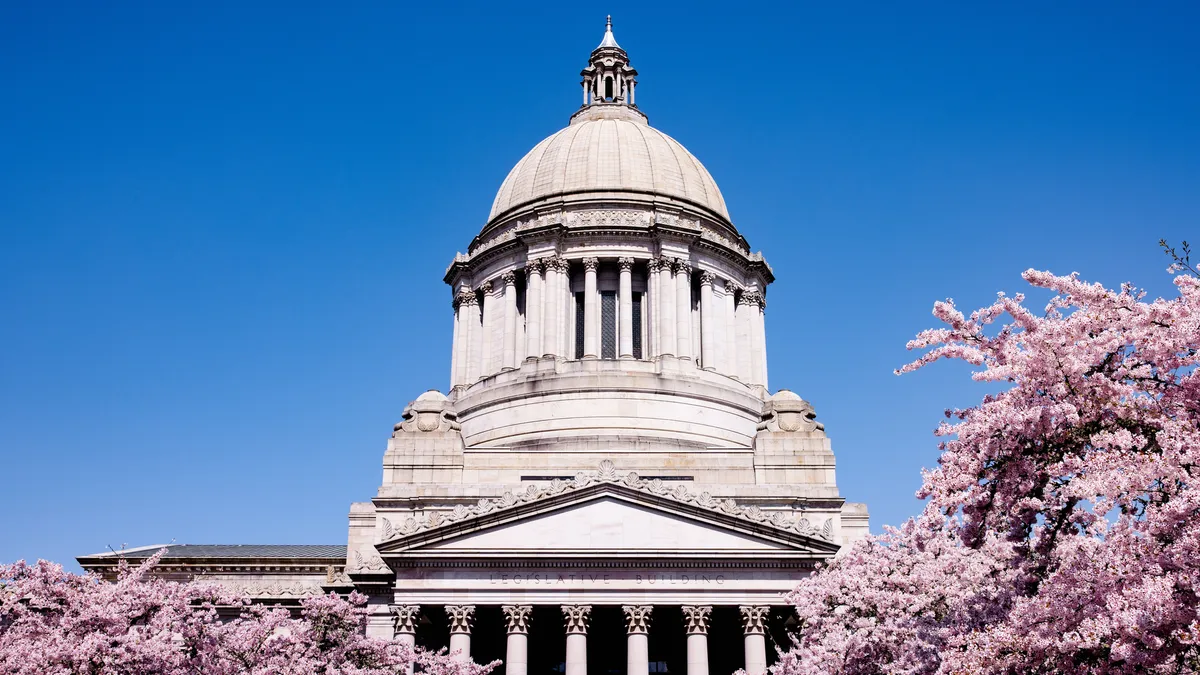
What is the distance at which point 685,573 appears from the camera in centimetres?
4272

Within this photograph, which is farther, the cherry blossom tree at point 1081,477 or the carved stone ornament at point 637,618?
the carved stone ornament at point 637,618

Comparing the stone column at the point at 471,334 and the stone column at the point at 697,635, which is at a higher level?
the stone column at the point at 471,334

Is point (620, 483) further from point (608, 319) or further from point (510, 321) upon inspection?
point (510, 321)

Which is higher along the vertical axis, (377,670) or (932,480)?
(932,480)

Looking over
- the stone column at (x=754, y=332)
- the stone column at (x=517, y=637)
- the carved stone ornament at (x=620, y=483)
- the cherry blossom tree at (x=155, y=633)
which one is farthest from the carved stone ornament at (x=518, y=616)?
the stone column at (x=754, y=332)

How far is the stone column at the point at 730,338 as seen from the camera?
62375 mm

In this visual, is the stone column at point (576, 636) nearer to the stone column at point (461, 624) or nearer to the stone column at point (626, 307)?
the stone column at point (461, 624)

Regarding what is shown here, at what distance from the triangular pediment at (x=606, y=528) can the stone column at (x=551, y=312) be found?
54.2 ft

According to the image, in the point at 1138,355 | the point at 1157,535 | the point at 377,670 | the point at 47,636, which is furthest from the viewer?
the point at 377,670

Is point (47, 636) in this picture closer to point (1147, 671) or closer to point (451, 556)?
point (451, 556)

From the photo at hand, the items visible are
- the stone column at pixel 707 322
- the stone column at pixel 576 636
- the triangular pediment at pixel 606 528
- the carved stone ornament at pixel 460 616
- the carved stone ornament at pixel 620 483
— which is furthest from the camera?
the stone column at pixel 707 322

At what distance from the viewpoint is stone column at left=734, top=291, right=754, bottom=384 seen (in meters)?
63.0

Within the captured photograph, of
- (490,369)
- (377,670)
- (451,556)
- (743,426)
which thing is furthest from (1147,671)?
(490,369)

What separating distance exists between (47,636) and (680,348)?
117 feet
